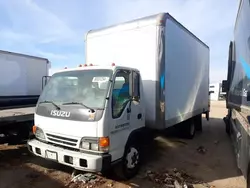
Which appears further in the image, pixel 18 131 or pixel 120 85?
pixel 18 131

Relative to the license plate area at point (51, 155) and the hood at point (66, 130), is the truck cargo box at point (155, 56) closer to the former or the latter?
the hood at point (66, 130)

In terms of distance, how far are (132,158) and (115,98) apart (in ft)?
4.51

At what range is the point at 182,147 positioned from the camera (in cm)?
718

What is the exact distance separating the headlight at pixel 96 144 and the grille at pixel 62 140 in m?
0.19

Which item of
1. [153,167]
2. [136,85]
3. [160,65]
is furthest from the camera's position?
[153,167]

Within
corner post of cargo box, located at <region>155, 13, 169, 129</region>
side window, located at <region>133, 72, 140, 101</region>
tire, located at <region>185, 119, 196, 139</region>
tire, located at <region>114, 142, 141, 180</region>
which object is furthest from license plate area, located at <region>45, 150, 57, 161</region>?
tire, located at <region>185, 119, 196, 139</region>

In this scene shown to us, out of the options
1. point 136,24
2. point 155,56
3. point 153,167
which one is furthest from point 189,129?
point 136,24

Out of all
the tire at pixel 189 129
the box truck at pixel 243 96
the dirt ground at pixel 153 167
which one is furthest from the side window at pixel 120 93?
the tire at pixel 189 129

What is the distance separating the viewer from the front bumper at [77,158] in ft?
11.8

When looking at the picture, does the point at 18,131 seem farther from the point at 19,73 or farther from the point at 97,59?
the point at 19,73

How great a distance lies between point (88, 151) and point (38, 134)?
1.28 metres

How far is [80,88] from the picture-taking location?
414cm

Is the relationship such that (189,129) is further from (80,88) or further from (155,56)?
(80,88)

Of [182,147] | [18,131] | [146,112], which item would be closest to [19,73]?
[18,131]
